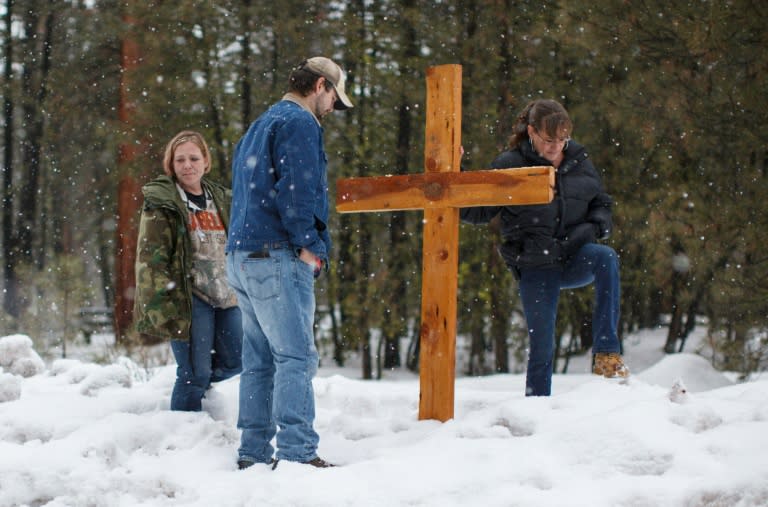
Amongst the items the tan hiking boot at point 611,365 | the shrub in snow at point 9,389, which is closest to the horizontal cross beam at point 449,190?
the tan hiking boot at point 611,365

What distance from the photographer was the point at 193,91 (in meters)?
10.8

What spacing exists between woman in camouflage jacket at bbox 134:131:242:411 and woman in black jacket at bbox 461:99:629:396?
4.87 ft

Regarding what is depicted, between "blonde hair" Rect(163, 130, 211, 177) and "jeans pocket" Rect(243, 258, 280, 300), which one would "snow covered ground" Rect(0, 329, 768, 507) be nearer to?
"jeans pocket" Rect(243, 258, 280, 300)

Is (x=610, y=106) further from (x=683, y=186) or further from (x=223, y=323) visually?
(x=223, y=323)

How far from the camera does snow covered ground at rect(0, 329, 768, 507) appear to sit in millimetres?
3158

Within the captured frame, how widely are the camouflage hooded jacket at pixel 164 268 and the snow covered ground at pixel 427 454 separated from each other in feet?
1.72

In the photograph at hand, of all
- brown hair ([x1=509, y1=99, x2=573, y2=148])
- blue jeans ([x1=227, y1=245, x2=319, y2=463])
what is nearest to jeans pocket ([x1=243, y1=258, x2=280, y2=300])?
blue jeans ([x1=227, y1=245, x2=319, y2=463])

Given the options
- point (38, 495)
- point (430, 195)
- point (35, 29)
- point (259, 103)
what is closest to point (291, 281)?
point (430, 195)

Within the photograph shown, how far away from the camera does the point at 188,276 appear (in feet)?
14.8

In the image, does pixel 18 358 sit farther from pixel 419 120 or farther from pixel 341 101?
pixel 419 120

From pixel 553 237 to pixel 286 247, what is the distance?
1.61 m

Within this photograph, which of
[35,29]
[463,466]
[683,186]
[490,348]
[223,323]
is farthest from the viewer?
[35,29]

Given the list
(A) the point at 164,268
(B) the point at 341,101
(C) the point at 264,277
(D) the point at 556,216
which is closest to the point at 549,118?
(D) the point at 556,216

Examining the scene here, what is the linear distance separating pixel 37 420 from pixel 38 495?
108 cm
